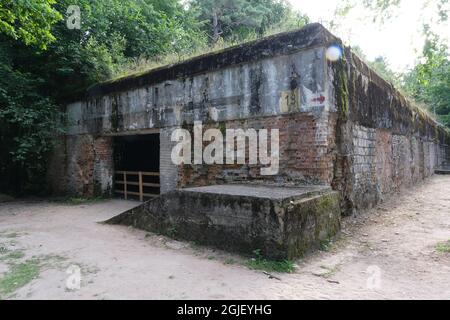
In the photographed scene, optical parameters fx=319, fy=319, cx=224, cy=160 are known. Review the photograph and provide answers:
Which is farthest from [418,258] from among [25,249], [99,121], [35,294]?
[99,121]

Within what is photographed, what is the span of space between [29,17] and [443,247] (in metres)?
9.60

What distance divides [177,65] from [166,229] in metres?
3.94

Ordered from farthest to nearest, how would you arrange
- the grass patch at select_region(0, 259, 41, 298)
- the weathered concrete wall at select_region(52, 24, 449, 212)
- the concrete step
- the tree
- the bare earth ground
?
the tree → the weathered concrete wall at select_region(52, 24, 449, 212) → the concrete step → the grass patch at select_region(0, 259, 41, 298) → the bare earth ground

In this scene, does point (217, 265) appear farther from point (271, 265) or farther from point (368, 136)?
point (368, 136)

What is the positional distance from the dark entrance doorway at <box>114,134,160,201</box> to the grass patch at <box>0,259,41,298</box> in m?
4.95

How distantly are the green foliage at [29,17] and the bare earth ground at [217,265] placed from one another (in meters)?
4.47

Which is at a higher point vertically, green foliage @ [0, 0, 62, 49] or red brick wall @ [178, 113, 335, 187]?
green foliage @ [0, 0, 62, 49]

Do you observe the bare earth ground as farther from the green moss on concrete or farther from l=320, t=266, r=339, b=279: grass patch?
the green moss on concrete

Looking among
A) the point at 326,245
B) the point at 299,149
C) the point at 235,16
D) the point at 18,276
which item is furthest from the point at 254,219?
the point at 235,16

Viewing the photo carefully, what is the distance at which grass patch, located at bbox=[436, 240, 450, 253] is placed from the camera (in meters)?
4.56

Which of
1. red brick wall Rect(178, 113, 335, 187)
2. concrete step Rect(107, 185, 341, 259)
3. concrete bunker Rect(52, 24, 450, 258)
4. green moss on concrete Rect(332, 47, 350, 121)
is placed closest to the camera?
concrete step Rect(107, 185, 341, 259)

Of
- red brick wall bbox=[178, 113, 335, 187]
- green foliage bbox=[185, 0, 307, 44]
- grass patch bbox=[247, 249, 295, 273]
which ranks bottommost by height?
grass patch bbox=[247, 249, 295, 273]

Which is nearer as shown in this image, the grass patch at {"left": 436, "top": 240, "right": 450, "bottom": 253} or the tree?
the grass patch at {"left": 436, "top": 240, "right": 450, "bottom": 253}

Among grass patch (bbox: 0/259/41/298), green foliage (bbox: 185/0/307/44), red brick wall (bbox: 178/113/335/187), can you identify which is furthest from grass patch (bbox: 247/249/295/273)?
green foliage (bbox: 185/0/307/44)
